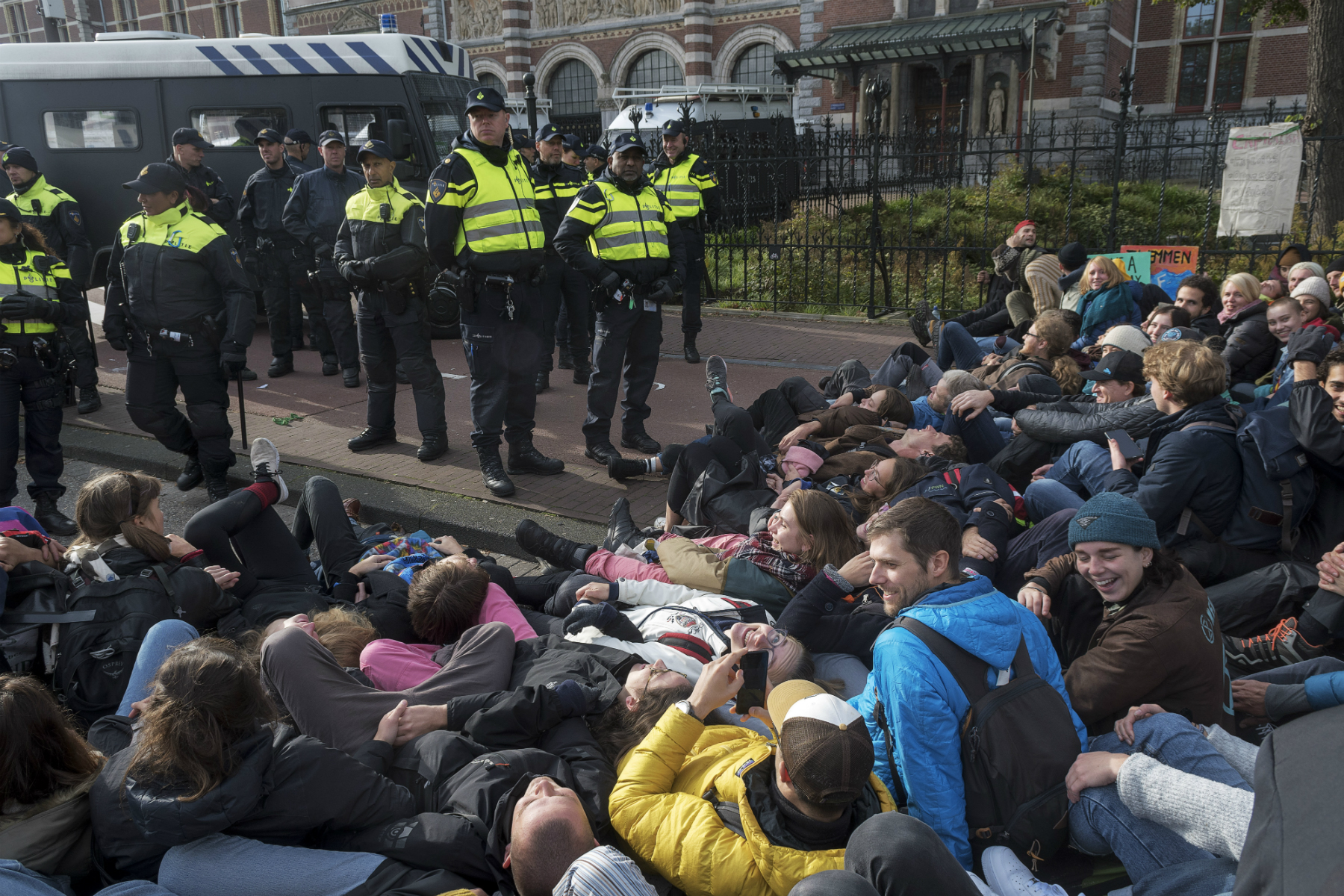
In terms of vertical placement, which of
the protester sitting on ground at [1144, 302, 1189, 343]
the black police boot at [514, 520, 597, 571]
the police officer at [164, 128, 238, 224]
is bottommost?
the black police boot at [514, 520, 597, 571]

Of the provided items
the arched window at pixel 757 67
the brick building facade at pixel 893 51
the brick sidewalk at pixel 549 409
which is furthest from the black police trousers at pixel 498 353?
the arched window at pixel 757 67

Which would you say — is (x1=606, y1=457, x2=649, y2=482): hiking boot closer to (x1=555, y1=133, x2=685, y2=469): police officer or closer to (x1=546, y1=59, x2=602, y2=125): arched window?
(x1=555, y1=133, x2=685, y2=469): police officer

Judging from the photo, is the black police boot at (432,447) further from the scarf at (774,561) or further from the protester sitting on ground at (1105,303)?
the protester sitting on ground at (1105,303)

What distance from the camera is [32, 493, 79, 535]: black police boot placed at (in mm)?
5734

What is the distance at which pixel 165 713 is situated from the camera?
7.23ft

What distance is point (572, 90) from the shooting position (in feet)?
128

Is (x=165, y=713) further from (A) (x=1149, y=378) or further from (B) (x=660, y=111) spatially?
(B) (x=660, y=111)

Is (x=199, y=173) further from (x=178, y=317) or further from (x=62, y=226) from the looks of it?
(x=178, y=317)

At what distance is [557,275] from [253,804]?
6672mm

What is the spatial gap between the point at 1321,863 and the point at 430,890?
1975 millimetres

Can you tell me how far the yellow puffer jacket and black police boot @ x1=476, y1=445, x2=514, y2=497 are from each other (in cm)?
320

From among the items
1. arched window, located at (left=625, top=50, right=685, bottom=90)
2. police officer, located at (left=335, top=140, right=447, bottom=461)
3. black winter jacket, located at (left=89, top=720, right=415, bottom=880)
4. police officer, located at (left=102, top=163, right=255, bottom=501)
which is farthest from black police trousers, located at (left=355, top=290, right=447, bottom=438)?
arched window, located at (left=625, top=50, right=685, bottom=90)

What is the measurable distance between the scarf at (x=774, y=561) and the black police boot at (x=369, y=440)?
→ 3722mm

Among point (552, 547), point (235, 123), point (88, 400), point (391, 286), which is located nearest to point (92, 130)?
point (235, 123)
